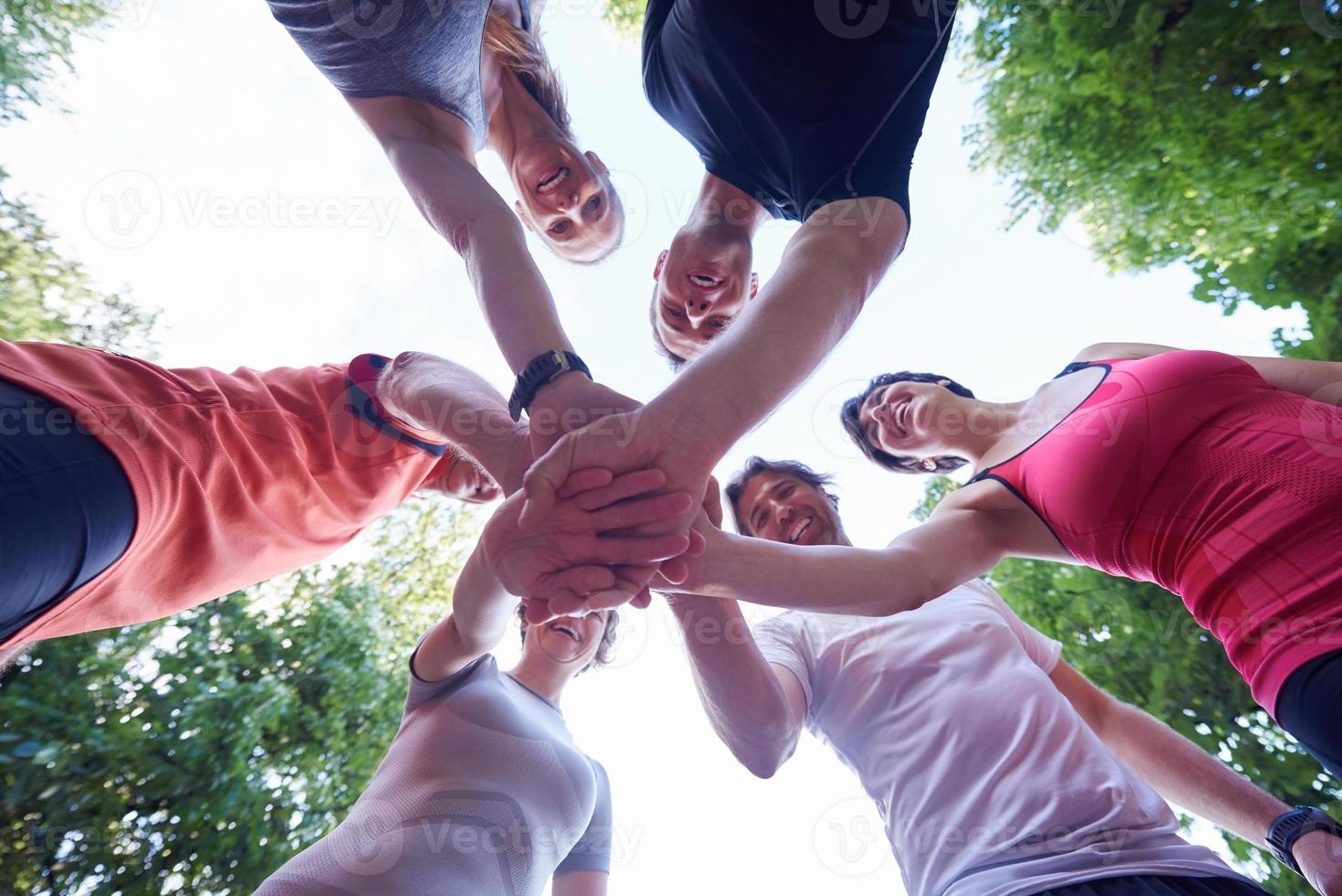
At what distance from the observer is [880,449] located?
7.39ft

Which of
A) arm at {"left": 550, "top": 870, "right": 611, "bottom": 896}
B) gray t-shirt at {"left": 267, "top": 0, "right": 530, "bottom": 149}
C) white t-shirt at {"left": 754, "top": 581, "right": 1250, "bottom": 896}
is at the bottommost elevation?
arm at {"left": 550, "top": 870, "right": 611, "bottom": 896}

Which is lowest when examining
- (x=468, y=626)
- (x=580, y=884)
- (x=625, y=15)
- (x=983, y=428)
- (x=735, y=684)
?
(x=580, y=884)

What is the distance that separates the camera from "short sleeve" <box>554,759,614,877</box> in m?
1.66

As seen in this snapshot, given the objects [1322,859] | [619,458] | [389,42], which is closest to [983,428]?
[1322,859]

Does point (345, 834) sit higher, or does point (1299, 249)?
point (1299, 249)

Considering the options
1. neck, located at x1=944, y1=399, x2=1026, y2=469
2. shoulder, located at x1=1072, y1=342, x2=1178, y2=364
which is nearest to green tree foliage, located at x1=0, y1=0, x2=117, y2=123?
neck, located at x1=944, y1=399, x2=1026, y2=469

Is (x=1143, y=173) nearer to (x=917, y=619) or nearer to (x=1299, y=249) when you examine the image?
(x=1299, y=249)

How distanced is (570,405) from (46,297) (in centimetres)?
262

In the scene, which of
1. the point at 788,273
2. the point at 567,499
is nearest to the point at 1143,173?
the point at 788,273

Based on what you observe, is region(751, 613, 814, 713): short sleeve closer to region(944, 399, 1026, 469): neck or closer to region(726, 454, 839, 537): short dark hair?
region(726, 454, 839, 537): short dark hair

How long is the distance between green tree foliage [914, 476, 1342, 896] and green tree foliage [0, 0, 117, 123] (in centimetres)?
434

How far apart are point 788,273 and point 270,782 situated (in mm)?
2420

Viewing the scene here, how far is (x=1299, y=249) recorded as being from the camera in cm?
191

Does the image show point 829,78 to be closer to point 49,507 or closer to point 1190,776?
point 49,507
